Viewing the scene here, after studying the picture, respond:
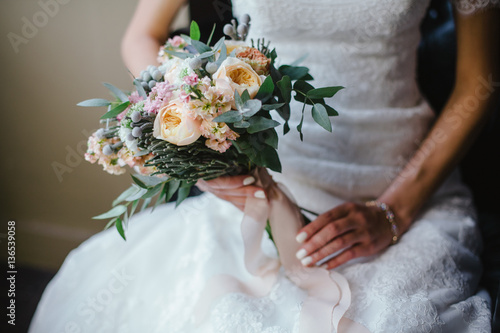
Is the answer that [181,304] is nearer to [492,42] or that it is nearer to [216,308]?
[216,308]

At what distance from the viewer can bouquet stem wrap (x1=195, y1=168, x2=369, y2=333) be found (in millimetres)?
737

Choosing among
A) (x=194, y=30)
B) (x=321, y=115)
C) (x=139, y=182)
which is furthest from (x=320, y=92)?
(x=139, y=182)

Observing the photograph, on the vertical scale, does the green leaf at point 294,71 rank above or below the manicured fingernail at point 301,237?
above

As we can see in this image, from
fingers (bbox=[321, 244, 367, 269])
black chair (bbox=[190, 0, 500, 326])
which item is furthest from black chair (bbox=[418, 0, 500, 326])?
fingers (bbox=[321, 244, 367, 269])

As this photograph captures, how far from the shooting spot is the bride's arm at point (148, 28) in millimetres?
1054

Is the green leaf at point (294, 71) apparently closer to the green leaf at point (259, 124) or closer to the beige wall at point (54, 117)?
the green leaf at point (259, 124)

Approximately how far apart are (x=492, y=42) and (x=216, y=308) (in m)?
0.86

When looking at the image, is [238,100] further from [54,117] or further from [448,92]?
[54,117]

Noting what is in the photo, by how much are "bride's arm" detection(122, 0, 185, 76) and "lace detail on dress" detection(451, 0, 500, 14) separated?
0.69 meters

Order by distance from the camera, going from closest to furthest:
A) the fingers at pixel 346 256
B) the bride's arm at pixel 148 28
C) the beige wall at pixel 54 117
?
the fingers at pixel 346 256
the bride's arm at pixel 148 28
the beige wall at pixel 54 117

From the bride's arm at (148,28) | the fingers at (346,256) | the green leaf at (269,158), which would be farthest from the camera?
Result: the bride's arm at (148,28)

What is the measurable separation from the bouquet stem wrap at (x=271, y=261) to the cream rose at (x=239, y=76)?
207 mm

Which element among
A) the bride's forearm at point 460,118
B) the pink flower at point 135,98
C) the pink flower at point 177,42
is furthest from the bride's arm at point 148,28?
the bride's forearm at point 460,118

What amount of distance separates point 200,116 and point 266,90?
11cm
